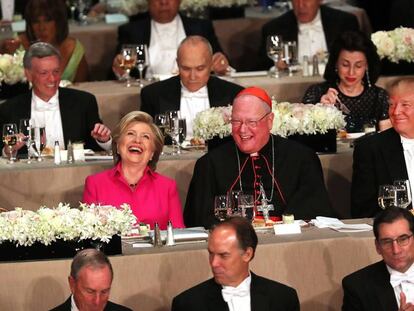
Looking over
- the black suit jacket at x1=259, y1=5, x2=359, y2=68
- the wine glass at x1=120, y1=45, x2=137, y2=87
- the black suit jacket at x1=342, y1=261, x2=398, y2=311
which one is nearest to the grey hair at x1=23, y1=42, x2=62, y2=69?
the wine glass at x1=120, y1=45, x2=137, y2=87

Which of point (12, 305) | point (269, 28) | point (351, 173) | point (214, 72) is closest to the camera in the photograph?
point (12, 305)

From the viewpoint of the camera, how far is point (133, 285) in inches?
300

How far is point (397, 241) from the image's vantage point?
23.3 feet

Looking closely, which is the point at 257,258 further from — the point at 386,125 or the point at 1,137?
the point at 1,137

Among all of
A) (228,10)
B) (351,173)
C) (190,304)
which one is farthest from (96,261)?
(228,10)

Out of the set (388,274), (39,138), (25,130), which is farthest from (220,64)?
(388,274)

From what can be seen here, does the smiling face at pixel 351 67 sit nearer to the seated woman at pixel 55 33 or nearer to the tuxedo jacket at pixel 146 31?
the tuxedo jacket at pixel 146 31

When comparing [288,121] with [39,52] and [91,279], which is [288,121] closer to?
[39,52]

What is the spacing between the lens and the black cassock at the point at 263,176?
873 centimetres

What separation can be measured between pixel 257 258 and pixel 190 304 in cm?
64

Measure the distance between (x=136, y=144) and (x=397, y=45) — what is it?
3307 millimetres

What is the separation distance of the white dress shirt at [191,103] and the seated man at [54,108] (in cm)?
60

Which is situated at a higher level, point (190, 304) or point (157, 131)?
point (157, 131)

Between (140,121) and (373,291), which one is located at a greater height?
(140,121)
